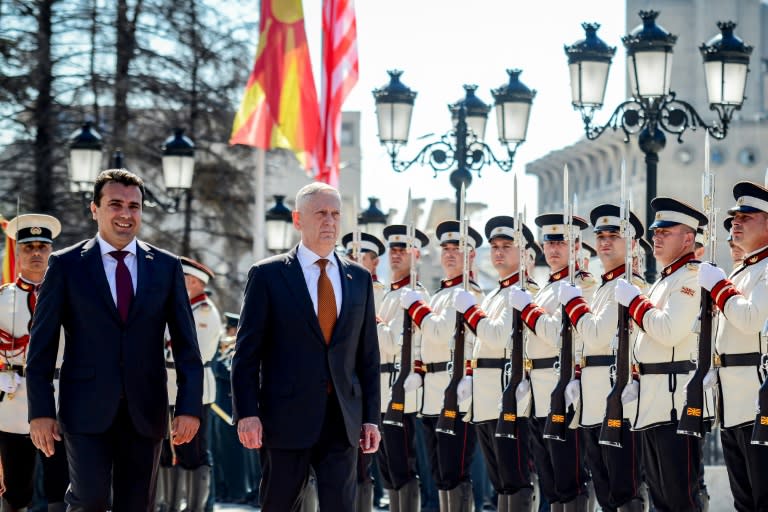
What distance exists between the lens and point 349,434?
24.5 feet

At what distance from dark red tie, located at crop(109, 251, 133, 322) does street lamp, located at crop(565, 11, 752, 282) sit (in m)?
5.57

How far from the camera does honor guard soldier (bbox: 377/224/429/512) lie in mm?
11023

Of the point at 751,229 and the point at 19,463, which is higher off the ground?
the point at 751,229

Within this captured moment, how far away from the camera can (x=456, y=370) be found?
10.7 metres

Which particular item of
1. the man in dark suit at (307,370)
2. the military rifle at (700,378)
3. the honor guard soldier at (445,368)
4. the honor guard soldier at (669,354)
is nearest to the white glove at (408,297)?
the honor guard soldier at (445,368)

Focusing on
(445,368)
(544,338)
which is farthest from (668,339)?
(445,368)

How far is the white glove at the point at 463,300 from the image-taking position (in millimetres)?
10609

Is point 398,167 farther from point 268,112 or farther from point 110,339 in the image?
point 110,339

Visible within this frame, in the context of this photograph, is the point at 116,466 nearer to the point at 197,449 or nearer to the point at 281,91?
the point at 197,449

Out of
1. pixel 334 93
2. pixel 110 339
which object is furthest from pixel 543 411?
pixel 334 93

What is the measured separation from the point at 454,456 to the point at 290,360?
3.45 m

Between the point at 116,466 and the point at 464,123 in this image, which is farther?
the point at 464,123

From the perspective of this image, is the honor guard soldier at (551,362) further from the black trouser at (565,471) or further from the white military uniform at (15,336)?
the white military uniform at (15,336)

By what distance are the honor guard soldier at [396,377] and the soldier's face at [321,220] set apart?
3317mm
